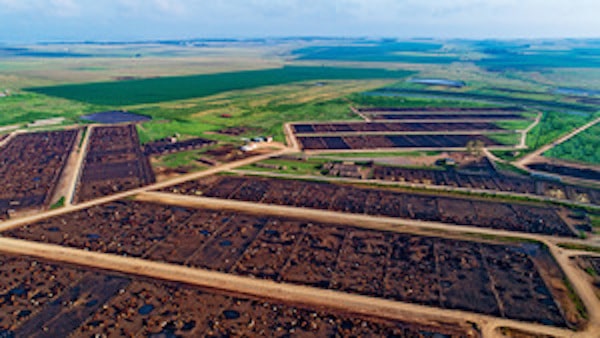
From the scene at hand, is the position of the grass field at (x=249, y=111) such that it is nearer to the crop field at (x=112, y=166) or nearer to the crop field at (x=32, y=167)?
the crop field at (x=112, y=166)

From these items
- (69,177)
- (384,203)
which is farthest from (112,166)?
(384,203)

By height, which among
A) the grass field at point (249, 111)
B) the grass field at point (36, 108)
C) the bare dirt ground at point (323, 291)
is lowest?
the bare dirt ground at point (323, 291)

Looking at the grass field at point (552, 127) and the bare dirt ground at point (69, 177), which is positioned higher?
the bare dirt ground at point (69, 177)

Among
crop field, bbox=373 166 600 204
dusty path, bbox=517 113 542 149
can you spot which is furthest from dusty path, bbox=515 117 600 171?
crop field, bbox=373 166 600 204

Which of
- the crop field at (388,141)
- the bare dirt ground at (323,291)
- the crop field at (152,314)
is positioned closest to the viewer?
the crop field at (152,314)

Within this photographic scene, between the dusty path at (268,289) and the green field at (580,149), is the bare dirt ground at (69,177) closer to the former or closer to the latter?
the dusty path at (268,289)

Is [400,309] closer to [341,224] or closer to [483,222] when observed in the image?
[341,224]

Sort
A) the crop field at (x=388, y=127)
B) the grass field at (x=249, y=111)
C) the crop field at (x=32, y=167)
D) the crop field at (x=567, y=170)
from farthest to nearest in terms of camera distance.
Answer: the crop field at (x=388, y=127)
the grass field at (x=249, y=111)
the crop field at (x=567, y=170)
the crop field at (x=32, y=167)

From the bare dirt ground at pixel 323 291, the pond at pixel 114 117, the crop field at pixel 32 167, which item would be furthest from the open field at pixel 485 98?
the crop field at pixel 32 167

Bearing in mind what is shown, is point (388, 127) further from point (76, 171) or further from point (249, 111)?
point (76, 171)

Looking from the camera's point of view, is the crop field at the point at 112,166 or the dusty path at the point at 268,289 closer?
the dusty path at the point at 268,289
